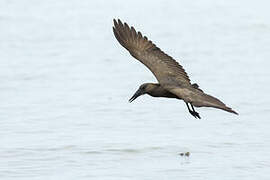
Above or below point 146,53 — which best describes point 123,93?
below

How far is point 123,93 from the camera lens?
15.9 metres

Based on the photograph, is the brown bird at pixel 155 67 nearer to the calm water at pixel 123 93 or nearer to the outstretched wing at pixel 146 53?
the outstretched wing at pixel 146 53

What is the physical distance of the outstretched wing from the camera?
37.8 ft

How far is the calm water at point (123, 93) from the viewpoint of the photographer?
1223 centimetres

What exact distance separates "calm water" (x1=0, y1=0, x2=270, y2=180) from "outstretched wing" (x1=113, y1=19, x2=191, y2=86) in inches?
49.0

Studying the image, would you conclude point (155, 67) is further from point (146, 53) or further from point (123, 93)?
point (123, 93)

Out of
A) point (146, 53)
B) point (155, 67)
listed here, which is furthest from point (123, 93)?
point (155, 67)

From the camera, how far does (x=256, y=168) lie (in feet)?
39.1

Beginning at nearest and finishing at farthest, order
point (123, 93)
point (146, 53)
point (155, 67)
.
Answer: point (155, 67) → point (146, 53) → point (123, 93)

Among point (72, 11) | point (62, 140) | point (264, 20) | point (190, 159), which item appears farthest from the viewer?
point (72, 11)

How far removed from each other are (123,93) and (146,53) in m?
4.19

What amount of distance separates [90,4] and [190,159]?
10.9 m

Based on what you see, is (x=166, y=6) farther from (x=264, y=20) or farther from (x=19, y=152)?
(x=19, y=152)

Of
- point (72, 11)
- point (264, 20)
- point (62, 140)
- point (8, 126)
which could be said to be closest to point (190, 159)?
point (62, 140)
